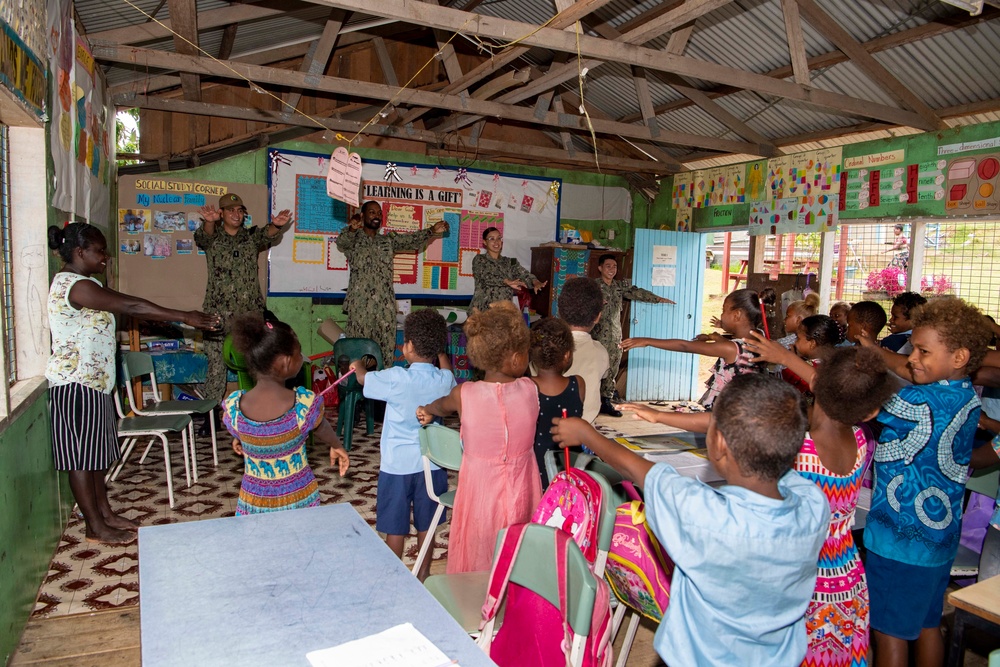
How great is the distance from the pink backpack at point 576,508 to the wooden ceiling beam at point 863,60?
4.39 m

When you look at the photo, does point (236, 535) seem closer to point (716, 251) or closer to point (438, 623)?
point (438, 623)

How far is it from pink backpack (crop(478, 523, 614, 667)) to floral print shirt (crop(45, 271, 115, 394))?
96.7 inches

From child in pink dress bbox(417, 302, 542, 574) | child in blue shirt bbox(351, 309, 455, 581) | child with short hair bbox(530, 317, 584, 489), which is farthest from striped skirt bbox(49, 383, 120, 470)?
child with short hair bbox(530, 317, 584, 489)

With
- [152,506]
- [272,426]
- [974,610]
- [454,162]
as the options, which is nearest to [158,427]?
[152,506]

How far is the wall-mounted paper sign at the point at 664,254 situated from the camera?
7.88 meters

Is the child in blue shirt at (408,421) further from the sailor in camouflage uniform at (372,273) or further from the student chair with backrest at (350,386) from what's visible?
the sailor in camouflage uniform at (372,273)

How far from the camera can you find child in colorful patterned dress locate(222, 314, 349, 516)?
2529 millimetres

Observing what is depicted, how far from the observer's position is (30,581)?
2896 millimetres

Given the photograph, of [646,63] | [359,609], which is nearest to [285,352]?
[359,609]

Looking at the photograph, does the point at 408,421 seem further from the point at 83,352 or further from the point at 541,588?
the point at 83,352

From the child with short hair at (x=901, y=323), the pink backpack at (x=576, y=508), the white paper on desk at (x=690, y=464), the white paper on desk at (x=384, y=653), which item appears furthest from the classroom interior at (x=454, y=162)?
the white paper on desk at (x=384, y=653)

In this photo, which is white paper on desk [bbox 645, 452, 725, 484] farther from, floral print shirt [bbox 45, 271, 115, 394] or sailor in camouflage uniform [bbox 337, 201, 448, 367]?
sailor in camouflage uniform [bbox 337, 201, 448, 367]

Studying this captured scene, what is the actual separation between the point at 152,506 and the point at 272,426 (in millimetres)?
2087

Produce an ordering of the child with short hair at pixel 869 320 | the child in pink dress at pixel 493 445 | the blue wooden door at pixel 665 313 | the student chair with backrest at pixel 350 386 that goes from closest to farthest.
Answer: the child in pink dress at pixel 493 445 → the child with short hair at pixel 869 320 → the student chair with backrest at pixel 350 386 → the blue wooden door at pixel 665 313
